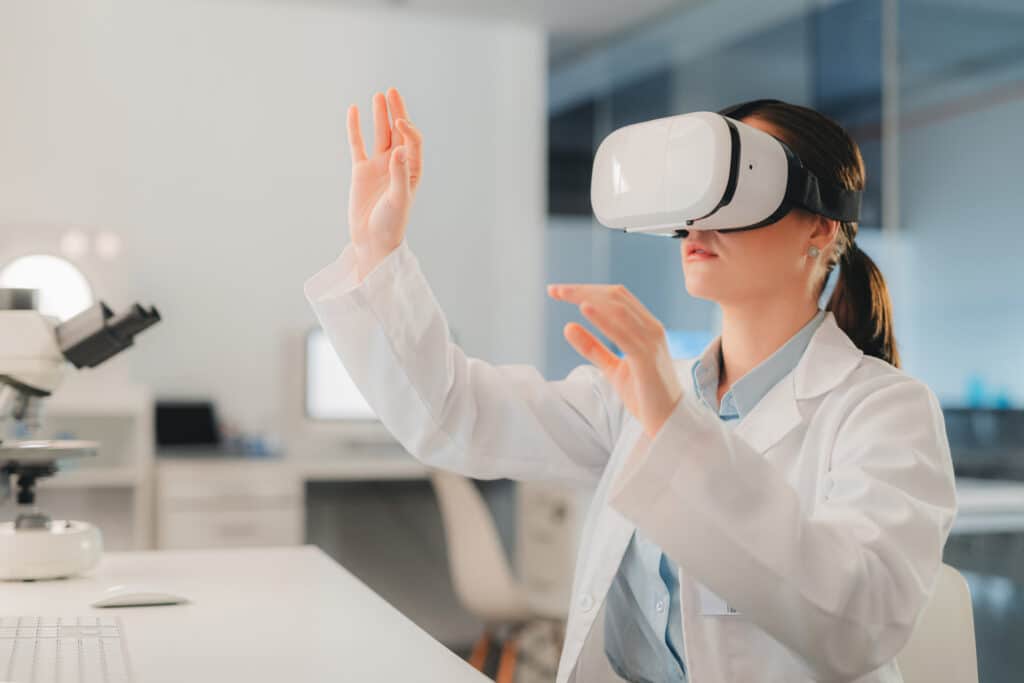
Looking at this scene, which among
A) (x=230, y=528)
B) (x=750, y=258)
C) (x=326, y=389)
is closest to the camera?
(x=750, y=258)

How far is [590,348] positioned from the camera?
100 centimetres

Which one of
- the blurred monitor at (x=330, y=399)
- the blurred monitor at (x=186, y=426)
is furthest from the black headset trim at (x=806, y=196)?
the blurred monitor at (x=186, y=426)

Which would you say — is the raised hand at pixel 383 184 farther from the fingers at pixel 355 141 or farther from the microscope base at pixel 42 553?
the microscope base at pixel 42 553

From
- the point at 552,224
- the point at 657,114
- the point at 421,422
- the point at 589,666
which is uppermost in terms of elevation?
the point at 657,114

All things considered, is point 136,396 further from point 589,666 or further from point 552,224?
point 589,666

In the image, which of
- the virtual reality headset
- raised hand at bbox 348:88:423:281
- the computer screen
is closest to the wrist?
raised hand at bbox 348:88:423:281

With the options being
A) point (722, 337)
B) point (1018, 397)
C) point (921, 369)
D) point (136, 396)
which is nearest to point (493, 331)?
point (136, 396)

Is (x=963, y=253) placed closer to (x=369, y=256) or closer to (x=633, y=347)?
(x=369, y=256)

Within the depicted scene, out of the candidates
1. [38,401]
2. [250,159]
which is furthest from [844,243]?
[250,159]

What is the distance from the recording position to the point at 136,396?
3.69m

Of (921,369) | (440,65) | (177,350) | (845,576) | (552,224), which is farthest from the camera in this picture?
(552,224)

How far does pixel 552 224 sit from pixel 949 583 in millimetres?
3759

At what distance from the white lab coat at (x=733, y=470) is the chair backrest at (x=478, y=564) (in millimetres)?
1732

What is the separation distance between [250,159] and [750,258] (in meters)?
3.39
